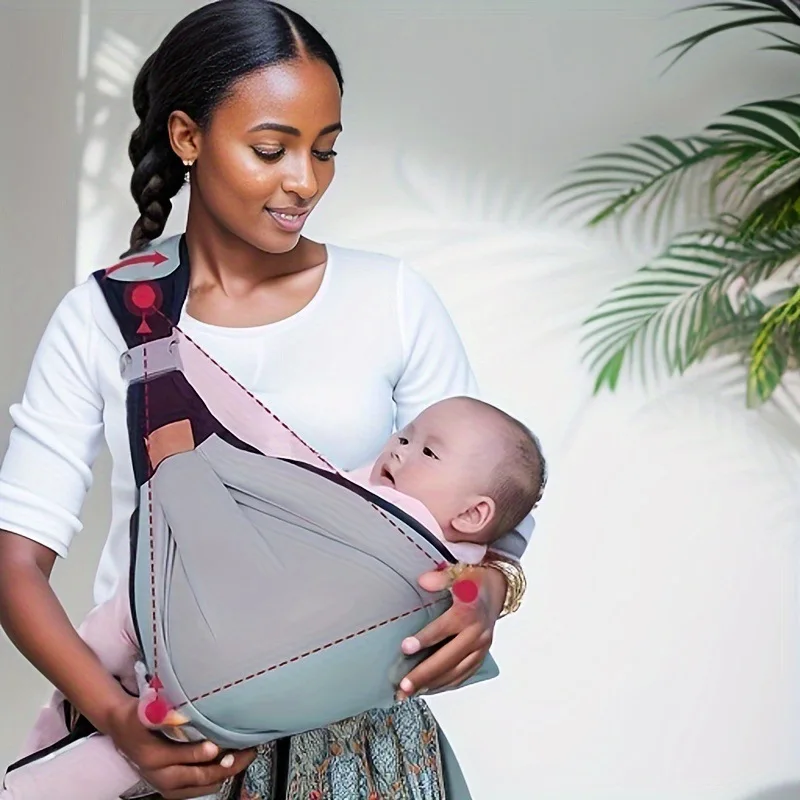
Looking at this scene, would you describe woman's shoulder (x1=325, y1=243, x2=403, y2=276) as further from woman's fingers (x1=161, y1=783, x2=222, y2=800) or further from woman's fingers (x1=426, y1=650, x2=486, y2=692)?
woman's fingers (x1=161, y1=783, x2=222, y2=800)

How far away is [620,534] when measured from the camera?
6.66 feet

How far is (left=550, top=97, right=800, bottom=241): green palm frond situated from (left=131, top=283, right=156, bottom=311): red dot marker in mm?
1062

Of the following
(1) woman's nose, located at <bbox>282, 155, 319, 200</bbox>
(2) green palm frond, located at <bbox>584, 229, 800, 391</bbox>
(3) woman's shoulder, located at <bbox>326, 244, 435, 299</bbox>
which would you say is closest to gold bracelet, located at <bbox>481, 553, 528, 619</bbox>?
(3) woman's shoulder, located at <bbox>326, 244, 435, 299</bbox>

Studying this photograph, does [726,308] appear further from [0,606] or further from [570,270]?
[0,606]

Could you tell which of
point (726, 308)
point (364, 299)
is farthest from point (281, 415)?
point (726, 308)

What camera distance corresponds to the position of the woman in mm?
1080

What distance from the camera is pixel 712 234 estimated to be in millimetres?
2105

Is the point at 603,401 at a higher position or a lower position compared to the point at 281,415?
lower

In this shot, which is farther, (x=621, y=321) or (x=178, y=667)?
(x=621, y=321)

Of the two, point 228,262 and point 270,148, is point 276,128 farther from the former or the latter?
point 228,262

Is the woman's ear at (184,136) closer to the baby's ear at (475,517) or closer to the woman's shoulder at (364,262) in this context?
the woman's shoulder at (364,262)

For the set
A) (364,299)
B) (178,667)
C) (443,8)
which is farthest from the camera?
(443,8)

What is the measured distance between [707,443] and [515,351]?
1.19 feet

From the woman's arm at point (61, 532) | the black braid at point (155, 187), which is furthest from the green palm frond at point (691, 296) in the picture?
the woman's arm at point (61, 532)
